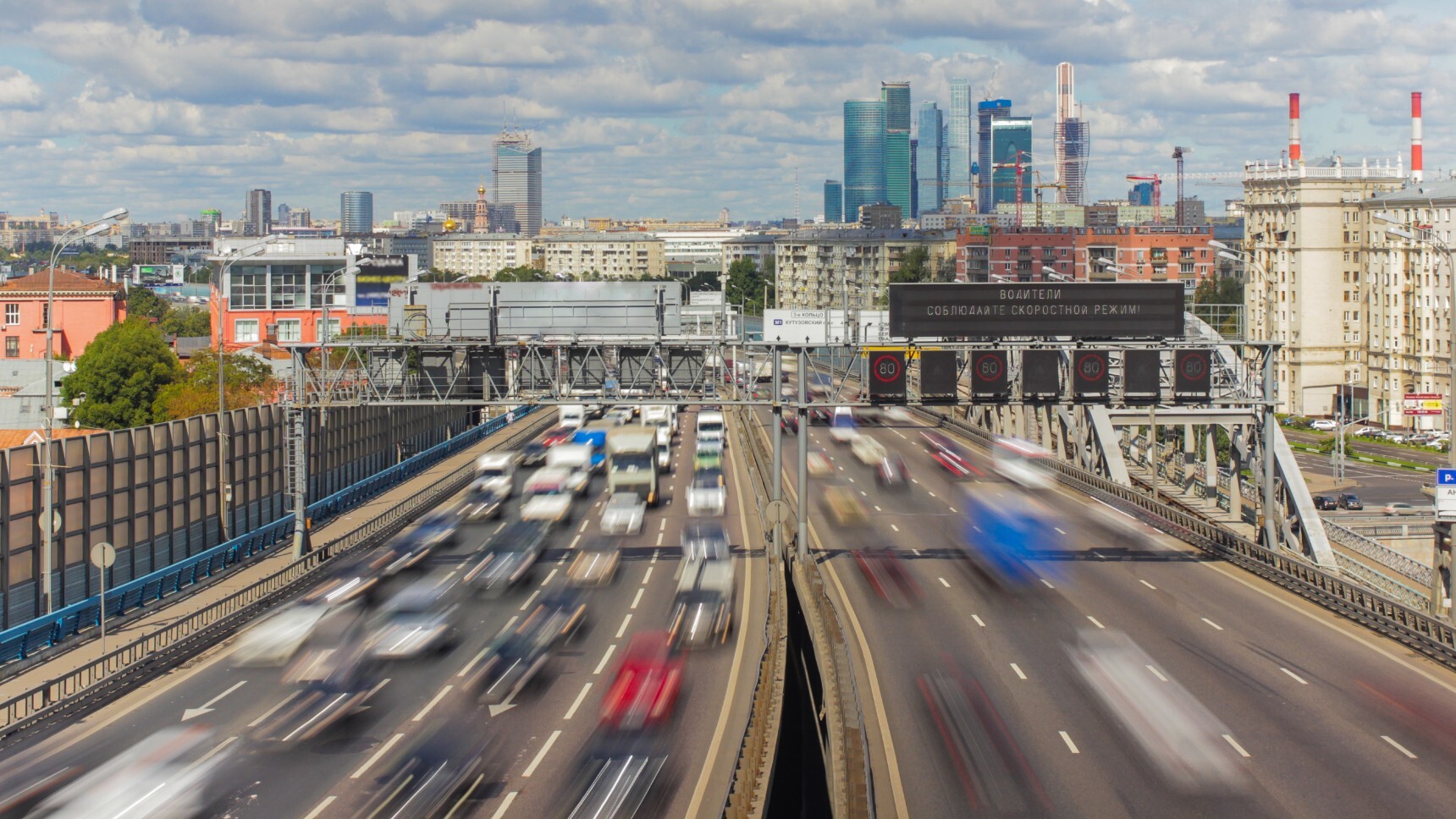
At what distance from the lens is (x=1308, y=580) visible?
41062 mm

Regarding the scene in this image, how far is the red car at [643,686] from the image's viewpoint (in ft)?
90.8

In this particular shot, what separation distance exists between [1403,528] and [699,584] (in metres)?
38.9

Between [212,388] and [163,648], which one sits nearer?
[163,648]

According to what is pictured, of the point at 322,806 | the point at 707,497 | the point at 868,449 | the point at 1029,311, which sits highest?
the point at 1029,311

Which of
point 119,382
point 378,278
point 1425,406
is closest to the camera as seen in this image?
point 1425,406

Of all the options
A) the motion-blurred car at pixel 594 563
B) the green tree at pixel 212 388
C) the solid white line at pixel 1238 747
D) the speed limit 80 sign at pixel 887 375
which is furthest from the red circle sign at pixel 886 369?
the green tree at pixel 212 388

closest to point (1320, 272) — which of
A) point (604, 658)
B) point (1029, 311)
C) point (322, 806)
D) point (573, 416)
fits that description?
point (573, 416)

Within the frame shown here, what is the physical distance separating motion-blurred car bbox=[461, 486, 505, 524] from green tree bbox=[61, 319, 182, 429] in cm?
2001

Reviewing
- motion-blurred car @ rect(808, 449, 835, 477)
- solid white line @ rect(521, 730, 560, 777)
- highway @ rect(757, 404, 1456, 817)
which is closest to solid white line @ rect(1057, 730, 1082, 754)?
highway @ rect(757, 404, 1456, 817)

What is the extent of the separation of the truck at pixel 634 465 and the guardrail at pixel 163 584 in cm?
1070

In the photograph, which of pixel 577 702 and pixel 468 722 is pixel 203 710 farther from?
pixel 577 702

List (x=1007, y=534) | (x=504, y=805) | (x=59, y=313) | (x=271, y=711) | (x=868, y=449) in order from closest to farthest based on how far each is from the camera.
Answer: (x=504, y=805)
(x=271, y=711)
(x=1007, y=534)
(x=868, y=449)
(x=59, y=313)

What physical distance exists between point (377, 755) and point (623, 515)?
3151cm

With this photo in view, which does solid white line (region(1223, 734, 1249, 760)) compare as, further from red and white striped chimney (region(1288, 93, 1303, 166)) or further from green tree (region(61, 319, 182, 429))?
red and white striped chimney (region(1288, 93, 1303, 166))
